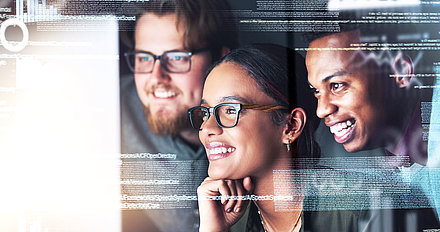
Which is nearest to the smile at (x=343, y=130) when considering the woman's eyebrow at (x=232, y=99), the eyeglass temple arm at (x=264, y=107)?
the eyeglass temple arm at (x=264, y=107)

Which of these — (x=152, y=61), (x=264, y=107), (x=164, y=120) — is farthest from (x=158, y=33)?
(x=264, y=107)

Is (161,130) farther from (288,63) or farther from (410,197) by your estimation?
(410,197)

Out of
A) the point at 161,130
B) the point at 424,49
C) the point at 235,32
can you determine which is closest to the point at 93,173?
the point at 161,130

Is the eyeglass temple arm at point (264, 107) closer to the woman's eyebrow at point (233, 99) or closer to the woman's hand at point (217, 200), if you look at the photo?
the woman's eyebrow at point (233, 99)

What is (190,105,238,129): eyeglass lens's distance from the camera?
184 centimetres

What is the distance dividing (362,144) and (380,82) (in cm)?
27

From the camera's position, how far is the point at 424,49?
1.99 metres

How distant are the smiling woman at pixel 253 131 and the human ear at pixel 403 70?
39 cm

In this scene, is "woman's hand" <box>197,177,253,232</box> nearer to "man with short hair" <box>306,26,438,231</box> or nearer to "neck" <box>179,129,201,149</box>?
"neck" <box>179,129,201,149</box>

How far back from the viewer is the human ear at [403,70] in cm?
196

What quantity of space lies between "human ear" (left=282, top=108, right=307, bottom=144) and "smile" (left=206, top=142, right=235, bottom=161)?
23 cm

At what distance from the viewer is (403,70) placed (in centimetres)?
197

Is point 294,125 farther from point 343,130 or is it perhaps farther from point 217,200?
point 217,200

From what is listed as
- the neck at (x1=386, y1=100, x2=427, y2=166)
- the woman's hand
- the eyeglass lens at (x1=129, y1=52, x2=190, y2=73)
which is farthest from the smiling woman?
the neck at (x1=386, y1=100, x2=427, y2=166)
